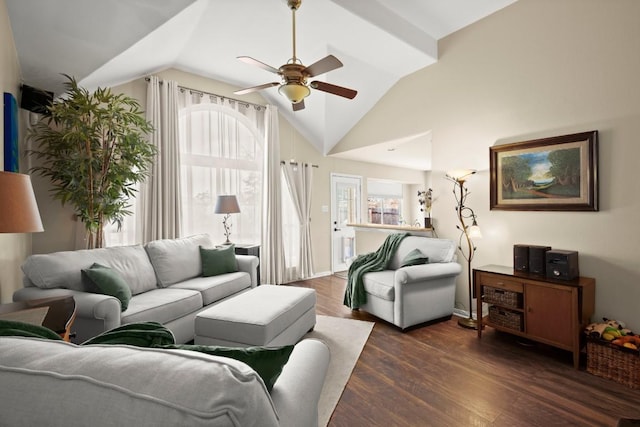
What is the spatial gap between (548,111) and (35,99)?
4873mm

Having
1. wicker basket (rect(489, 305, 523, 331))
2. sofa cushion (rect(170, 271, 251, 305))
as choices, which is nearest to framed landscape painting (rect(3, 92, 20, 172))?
sofa cushion (rect(170, 271, 251, 305))

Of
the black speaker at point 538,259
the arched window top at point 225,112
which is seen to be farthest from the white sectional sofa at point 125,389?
the arched window top at point 225,112

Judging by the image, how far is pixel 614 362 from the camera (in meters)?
2.24

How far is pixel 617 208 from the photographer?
8.40 ft

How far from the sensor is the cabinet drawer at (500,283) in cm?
277

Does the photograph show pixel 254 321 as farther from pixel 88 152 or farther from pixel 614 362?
pixel 614 362

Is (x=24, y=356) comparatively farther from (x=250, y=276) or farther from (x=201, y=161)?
(x=201, y=161)

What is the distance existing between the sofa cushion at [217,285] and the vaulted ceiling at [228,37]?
2329mm

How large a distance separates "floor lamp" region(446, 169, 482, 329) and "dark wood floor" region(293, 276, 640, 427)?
0.37m

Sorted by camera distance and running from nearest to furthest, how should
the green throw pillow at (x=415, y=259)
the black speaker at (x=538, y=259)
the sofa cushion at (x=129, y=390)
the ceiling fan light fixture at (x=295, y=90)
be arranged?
the sofa cushion at (x=129, y=390) → the ceiling fan light fixture at (x=295, y=90) → the black speaker at (x=538, y=259) → the green throw pillow at (x=415, y=259)

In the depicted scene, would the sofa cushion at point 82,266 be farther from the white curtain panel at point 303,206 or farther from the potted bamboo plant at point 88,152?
the white curtain panel at point 303,206

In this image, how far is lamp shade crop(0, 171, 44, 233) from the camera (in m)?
1.23

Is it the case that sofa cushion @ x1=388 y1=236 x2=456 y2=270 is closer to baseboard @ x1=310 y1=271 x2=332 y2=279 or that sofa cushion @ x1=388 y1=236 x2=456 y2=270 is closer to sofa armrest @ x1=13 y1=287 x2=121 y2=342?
baseboard @ x1=310 y1=271 x2=332 y2=279

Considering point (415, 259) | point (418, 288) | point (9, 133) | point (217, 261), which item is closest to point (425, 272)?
point (418, 288)
